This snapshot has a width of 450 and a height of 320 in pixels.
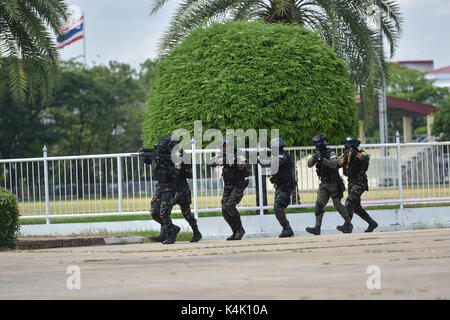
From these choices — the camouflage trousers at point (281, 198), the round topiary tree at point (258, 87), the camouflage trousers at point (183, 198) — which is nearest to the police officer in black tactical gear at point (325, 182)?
the camouflage trousers at point (281, 198)

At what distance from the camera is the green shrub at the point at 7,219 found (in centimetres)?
1143

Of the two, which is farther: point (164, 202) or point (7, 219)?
point (7, 219)

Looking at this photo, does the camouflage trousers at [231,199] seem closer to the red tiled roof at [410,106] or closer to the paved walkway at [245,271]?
the paved walkway at [245,271]

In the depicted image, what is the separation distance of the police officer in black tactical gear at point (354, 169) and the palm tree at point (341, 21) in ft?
18.1

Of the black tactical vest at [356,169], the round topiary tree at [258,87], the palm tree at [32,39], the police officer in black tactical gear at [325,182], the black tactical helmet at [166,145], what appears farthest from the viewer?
the palm tree at [32,39]

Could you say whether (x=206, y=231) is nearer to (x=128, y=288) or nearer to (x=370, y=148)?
(x=370, y=148)

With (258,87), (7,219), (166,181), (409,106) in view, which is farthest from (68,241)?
(409,106)

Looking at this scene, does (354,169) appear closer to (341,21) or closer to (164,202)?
(164,202)

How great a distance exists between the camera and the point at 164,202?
11.2 meters

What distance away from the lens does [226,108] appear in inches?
578

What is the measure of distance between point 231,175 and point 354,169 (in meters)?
2.42

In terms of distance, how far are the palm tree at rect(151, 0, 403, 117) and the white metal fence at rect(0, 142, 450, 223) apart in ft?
11.9

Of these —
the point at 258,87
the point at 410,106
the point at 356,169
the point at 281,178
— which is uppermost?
the point at 410,106
